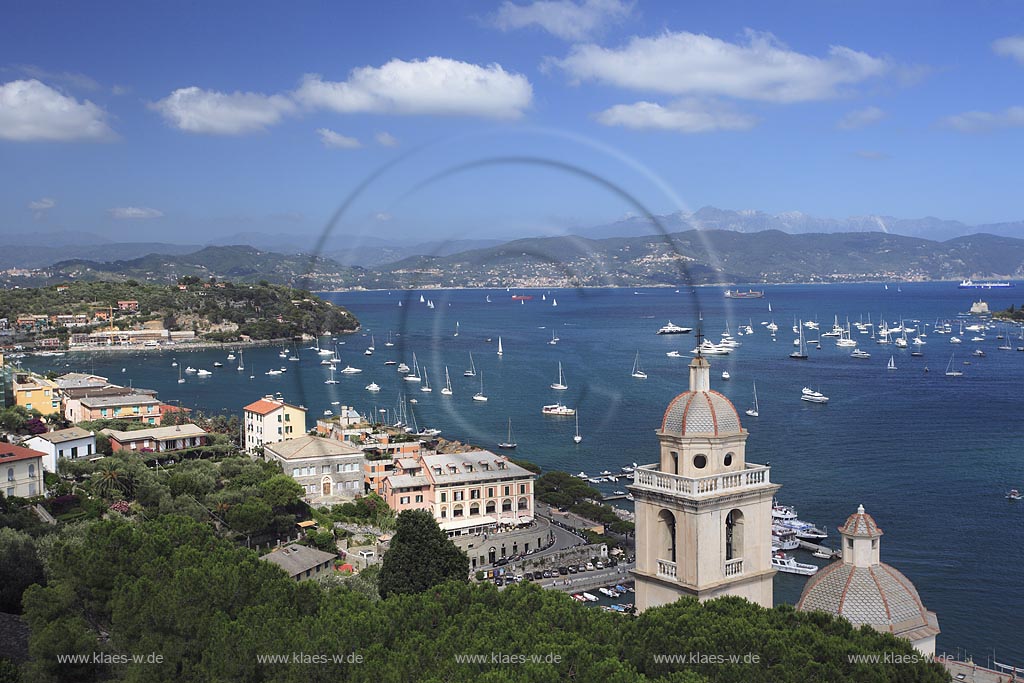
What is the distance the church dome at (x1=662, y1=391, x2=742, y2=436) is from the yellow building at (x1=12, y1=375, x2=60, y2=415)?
38.4 meters

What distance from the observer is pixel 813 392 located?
57.2m

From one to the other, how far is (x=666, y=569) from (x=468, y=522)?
20.5 metres

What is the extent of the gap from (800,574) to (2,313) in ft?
317

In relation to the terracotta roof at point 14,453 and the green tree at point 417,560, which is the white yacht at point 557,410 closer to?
the terracotta roof at point 14,453

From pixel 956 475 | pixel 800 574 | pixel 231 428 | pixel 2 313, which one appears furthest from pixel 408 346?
pixel 2 313

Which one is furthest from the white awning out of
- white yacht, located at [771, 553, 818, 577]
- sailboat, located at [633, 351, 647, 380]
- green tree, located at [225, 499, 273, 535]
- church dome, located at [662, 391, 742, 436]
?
sailboat, located at [633, 351, 647, 380]

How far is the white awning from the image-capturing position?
3103 centimetres

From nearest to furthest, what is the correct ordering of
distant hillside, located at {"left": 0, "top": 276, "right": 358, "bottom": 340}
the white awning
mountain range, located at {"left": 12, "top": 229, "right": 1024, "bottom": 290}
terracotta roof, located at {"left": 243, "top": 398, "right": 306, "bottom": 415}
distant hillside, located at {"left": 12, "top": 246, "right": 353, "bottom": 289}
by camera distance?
mountain range, located at {"left": 12, "top": 229, "right": 1024, "bottom": 290} → the white awning → terracotta roof, located at {"left": 243, "top": 398, "right": 306, "bottom": 415} → distant hillside, located at {"left": 0, "top": 276, "right": 358, "bottom": 340} → distant hillside, located at {"left": 12, "top": 246, "right": 353, "bottom": 289}

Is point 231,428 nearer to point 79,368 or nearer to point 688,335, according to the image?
point 79,368

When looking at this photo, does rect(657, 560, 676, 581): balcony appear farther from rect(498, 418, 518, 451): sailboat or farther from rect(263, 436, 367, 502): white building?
rect(498, 418, 518, 451): sailboat

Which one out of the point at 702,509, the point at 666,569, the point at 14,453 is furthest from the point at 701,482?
the point at 14,453

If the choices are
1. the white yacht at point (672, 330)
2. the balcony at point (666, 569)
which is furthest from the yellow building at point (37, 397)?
the white yacht at point (672, 330)

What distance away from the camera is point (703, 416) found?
432 inches

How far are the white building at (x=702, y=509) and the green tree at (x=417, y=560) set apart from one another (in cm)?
1040
